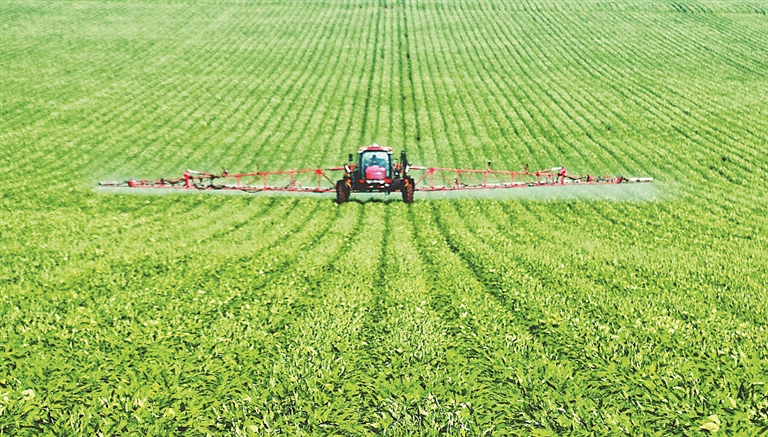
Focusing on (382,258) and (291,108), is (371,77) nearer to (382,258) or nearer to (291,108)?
(291,108)

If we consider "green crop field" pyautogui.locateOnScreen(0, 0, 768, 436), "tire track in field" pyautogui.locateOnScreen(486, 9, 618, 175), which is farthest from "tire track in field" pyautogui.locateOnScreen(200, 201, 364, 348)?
"tire track in field" pyautogui.locateOnScreen(486, 9, 618, 175)

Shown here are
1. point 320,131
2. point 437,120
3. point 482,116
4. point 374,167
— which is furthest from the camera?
point 482,116

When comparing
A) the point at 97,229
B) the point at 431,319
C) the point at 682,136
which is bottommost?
the point at 682,136

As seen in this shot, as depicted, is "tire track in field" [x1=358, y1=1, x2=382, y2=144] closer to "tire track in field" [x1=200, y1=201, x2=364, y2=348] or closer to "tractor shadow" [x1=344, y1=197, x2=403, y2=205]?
"tractor shadow" [x1=344, y1=197, x2=403, y2=205]

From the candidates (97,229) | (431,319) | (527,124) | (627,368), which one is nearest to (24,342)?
(431,319)

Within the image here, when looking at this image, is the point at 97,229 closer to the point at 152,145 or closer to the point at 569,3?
the point at 152,145

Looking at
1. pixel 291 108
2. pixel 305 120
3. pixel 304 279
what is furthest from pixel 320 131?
pixel 304 279

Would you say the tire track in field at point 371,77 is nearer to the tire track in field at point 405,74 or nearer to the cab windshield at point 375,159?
the tire track in field at point 405,74
